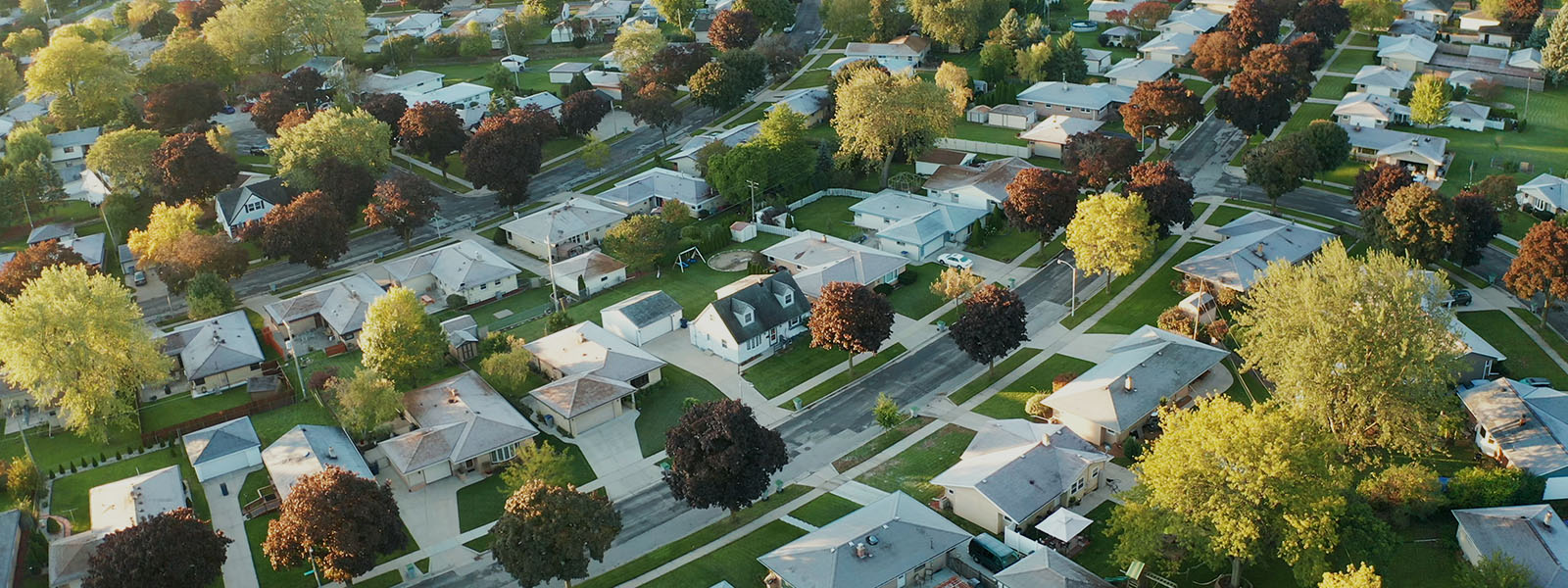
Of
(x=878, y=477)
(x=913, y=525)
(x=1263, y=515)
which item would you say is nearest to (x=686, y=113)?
(x=878, y=477)

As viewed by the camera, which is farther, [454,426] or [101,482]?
[101,482]

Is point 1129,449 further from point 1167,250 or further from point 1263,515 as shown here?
point 1167,250

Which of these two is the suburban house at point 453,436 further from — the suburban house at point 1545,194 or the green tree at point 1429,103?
the green tree at point 1429,103

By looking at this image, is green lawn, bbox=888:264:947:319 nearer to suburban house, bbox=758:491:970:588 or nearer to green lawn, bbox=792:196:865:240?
green lawn, bbox=792:196:865:240

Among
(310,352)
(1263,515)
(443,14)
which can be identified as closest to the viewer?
(1263,515)

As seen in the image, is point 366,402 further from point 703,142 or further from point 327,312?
point 703,142

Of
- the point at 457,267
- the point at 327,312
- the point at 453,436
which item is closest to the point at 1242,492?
the point at 453,436

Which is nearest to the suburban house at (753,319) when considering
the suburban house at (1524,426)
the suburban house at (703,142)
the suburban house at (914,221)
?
the suburban house at (914,221)
